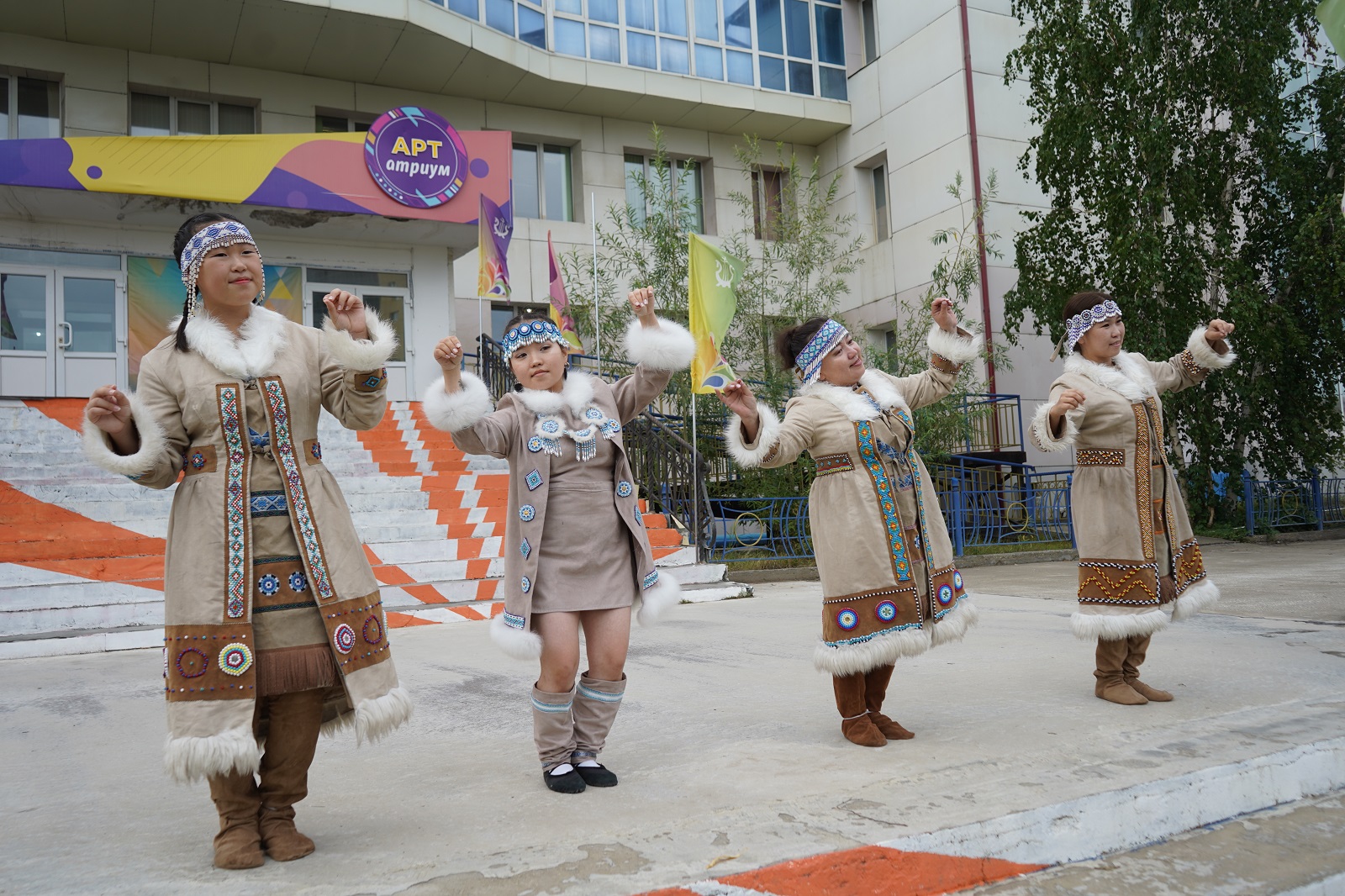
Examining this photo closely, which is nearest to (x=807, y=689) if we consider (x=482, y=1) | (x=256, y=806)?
(x=256, y=806)

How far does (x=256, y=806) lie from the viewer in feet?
9.03


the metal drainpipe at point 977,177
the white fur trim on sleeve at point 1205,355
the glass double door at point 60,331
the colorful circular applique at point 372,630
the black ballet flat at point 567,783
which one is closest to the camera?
the colorful circular applique at point 372,630

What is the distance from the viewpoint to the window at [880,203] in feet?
65.2

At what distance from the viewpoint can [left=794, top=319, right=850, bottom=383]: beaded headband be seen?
4.04 metres

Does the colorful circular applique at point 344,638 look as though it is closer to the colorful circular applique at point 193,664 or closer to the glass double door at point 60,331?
the colorful circular applique at point 193,664

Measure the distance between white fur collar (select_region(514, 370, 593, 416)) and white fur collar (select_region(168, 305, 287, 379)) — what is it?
2.83 ft

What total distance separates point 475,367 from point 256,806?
567 inches

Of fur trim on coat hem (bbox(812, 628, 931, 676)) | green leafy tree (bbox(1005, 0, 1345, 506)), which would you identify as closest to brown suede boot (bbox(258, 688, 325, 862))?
fur trim on coat hem (bbox(812, 628, 931, 676))

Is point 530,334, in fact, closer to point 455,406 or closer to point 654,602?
point 455,406

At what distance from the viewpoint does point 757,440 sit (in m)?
3.70

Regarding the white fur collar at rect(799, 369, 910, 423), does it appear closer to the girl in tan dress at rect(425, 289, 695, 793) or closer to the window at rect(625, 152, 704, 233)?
the girl in tan dress at rect(425, 289, 695, 793)

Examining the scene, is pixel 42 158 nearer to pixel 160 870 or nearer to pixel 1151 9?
pixel 160 870

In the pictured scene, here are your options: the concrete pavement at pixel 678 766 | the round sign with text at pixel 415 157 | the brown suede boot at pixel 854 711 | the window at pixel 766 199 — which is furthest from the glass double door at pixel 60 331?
the brown suede boot at pixel 854 711

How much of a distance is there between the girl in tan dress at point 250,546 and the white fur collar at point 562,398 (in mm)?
635
